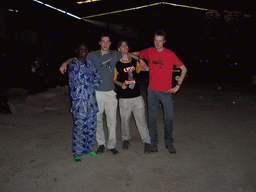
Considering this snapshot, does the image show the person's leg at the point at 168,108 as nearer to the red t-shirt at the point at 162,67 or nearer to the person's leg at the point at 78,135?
the red t-shirt at the point at 162,67

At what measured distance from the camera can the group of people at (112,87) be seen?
3033mm

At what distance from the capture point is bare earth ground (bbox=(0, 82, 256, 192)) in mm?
2588

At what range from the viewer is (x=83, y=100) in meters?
3.02

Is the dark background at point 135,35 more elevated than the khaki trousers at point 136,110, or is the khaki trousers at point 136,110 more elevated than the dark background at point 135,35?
the dark background at point 135,35

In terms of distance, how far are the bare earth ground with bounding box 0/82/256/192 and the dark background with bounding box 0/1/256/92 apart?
7269 mm

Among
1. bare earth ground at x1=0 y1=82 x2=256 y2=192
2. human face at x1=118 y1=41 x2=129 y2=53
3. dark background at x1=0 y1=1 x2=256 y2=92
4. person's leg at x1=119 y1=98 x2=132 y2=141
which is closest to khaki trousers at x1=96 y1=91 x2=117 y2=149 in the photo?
person's leg at x1=119 y1=98 x2=132 y2=141

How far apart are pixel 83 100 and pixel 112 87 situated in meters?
0.55

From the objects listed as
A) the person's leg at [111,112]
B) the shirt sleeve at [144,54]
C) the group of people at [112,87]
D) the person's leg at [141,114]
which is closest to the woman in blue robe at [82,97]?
the group of people at [112,87]

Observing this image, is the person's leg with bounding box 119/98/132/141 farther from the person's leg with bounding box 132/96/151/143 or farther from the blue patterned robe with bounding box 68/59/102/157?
the blue patterned robe with bounding box 68/59/102/157

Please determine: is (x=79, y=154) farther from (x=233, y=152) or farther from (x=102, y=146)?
(x=233, y=152)

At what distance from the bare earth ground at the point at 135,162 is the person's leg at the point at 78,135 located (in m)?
0.20

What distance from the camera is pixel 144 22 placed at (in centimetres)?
1962

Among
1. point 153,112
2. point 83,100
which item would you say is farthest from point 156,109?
point 83,100

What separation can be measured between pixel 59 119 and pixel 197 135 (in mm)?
3435
